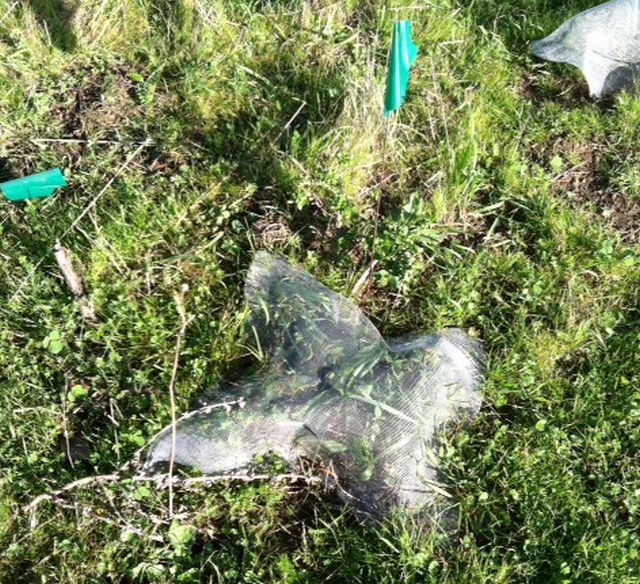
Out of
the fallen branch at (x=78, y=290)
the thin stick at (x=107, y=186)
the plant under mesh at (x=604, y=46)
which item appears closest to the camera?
the fallen branch at (x=78, y=290)

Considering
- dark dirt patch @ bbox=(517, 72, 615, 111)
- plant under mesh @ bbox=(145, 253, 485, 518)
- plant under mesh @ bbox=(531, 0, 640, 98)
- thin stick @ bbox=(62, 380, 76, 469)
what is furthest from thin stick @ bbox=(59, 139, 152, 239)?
plant under mesh @ bbox=(531, 0, 640, 98)

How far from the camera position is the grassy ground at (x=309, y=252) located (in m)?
2.52

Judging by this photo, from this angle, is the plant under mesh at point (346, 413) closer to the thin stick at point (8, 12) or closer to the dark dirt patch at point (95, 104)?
the dark dirt patch at point (95, 104)

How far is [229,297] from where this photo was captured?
3.05 m

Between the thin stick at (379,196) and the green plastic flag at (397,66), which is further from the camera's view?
the thin stick at (379,196)

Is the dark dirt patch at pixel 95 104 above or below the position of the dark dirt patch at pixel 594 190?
above

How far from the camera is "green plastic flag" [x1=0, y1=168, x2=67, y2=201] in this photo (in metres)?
3.09

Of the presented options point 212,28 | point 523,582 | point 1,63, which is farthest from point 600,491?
point 1,63

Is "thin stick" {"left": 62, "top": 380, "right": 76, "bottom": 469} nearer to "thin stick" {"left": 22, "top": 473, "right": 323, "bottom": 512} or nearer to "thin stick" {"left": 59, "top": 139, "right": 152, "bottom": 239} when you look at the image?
"thin stick" {"left": 22, "top": 473, "right": 323, "bottom": 512}

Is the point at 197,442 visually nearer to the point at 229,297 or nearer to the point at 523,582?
the point at 229,297

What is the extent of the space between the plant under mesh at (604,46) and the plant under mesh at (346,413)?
1752mm

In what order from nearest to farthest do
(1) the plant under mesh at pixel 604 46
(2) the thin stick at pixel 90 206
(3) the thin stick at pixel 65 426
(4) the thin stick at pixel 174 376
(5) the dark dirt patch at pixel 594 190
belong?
(4) the thin stick at pixel 174 376, (3) the thin stick at pixel 65 426, (2) the thin stick at pixel 90 206, (5) the dark dirt patch at pixel 594 190, (1) the plant under mesh at pixel 604 46

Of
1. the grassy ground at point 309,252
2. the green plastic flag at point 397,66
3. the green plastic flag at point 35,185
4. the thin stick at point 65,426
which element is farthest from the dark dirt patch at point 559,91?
the thin stick at point 65,426

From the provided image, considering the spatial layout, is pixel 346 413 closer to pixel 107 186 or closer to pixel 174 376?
pixel 174 376
